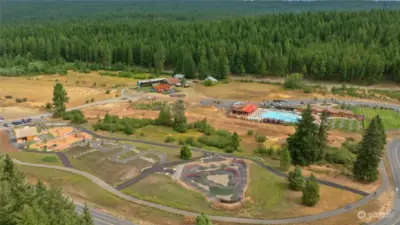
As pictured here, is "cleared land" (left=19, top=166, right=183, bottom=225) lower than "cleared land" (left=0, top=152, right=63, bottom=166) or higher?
higher

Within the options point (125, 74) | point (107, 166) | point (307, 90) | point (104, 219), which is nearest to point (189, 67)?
point (125, 74)

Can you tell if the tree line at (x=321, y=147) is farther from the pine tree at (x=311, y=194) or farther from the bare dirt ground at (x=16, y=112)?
the bare dirt ground at (x=16, y=112)

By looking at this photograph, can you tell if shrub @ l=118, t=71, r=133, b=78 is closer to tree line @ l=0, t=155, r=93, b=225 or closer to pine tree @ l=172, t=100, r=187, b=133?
pine tree @ l=172, t=100, r=187, b=133

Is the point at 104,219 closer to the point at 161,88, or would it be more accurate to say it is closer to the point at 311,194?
the point at 311,194

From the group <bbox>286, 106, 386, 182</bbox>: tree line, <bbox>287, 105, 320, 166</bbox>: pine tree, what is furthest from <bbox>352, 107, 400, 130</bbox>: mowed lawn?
<bbox>287, 105, 320, 166</bbox>: pine tree

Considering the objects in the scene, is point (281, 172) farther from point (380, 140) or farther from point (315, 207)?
point (380, 140)
